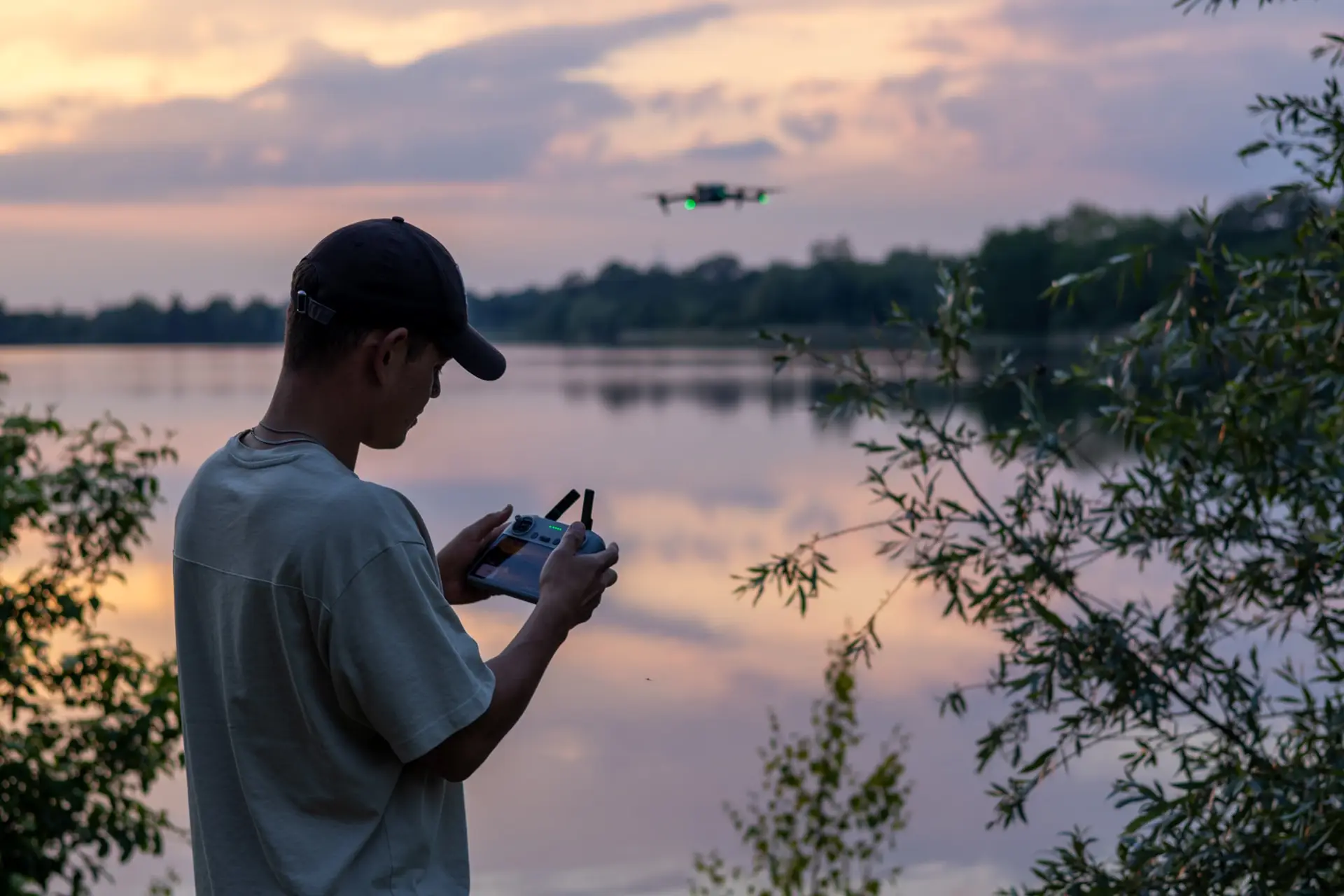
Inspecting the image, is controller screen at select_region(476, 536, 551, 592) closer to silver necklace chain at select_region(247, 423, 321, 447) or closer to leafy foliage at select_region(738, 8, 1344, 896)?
silver necklace chain at select_region(247, 423, 321, 447)

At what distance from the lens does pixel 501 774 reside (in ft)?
38.9

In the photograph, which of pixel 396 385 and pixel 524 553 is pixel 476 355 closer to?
pixel 396 385

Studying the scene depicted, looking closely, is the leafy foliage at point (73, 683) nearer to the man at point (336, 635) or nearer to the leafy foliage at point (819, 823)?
the leafy foliage at point (819, 823)

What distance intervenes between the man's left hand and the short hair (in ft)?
1.50

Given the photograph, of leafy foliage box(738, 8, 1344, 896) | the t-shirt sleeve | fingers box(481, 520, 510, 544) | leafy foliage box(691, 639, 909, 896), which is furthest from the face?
leafy foliage box(691, 639, 909, 896)

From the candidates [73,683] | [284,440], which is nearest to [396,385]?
[284,440]

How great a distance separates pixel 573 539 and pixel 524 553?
0.58 feet

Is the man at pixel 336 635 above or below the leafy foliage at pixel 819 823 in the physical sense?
above

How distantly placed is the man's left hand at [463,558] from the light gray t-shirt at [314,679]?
469 millimetres

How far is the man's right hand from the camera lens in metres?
1.79

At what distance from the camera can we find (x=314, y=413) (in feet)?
5.52

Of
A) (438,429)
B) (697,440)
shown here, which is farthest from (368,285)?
(438,429)

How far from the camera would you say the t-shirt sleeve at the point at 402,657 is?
1.54m

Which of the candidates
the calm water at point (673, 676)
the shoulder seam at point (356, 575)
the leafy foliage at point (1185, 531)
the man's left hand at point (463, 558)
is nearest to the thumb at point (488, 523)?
the man's left hand at point (463, 558)
